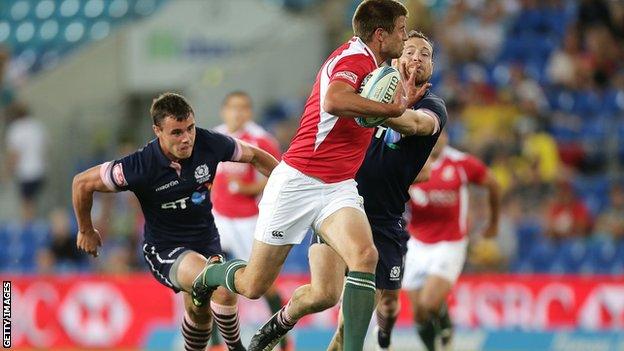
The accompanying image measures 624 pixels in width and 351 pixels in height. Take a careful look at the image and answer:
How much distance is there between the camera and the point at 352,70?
8.02 meters

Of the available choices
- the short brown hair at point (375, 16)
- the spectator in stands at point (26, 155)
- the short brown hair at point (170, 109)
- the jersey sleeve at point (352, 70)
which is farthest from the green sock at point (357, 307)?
the spectator in stands at point (26, 155)

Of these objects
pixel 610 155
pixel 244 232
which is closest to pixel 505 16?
pixel 610 155

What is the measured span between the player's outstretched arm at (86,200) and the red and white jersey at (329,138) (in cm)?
150

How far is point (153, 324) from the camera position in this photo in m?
16.5

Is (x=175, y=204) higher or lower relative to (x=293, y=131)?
lower

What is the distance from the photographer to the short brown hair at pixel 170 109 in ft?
29.4

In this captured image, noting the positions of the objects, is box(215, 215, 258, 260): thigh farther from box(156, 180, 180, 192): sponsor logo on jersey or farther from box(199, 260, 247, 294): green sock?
box(199, 260, 247, 294): green sock

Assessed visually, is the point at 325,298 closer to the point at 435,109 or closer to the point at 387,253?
the point at 387,253

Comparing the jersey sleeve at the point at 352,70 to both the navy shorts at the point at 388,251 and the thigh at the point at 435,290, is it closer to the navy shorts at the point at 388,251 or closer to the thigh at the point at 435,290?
Answer: the navy shorts at the point at 388,251

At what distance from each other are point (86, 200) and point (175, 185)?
64cm

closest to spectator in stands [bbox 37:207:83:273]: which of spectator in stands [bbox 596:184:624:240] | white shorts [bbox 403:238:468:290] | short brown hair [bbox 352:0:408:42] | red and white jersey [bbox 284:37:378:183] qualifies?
spectator in stands [bbox 596:184:624:240]

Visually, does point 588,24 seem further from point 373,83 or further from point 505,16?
point 373,83

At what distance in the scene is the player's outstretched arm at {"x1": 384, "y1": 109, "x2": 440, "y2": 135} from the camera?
8461 mm

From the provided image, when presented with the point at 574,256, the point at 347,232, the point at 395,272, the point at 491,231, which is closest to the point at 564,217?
the point at 574,256
